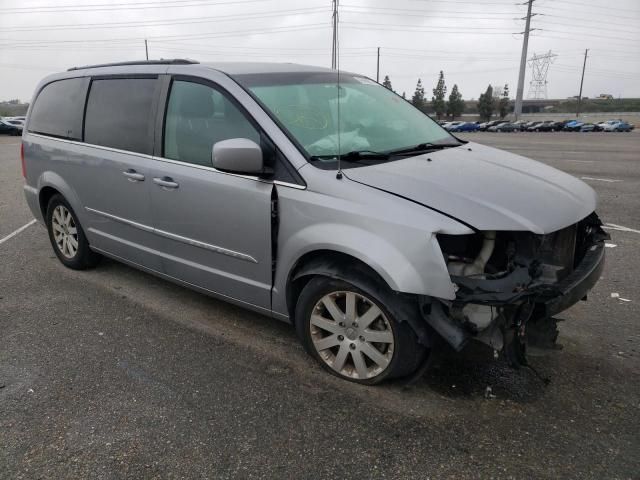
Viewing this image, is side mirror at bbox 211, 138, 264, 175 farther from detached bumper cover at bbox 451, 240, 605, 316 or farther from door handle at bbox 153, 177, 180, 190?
detached bumper cover at bbox 451, 240, 605, 316

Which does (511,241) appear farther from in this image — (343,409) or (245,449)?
(245,449)

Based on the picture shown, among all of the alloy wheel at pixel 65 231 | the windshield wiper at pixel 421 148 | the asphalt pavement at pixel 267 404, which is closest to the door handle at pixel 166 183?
the asphalt pavement at pixel 267 404

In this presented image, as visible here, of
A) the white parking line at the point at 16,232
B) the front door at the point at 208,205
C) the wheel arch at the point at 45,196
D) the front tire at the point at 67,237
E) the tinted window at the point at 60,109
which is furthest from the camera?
the white parking line at the point at 16,232

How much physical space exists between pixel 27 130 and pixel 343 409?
4347 millimetres

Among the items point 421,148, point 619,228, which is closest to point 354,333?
point 421,148

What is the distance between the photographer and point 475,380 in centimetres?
307

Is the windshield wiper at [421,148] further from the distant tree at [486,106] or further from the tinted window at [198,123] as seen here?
the distant tree at [486,106]

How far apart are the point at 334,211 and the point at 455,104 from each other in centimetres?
10299

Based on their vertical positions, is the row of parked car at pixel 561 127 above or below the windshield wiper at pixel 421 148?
below

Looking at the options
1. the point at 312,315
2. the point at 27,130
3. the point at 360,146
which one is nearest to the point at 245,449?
the point at 312,315

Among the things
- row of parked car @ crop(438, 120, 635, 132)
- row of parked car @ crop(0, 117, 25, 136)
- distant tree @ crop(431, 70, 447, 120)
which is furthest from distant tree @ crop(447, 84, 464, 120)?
row of parked car @ crop(0, 117, 25, 136)

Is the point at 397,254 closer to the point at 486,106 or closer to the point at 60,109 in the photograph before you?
the point at 60,109

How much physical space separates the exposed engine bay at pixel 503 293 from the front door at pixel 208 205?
1131 millimetres

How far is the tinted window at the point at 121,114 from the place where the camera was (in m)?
3.81
